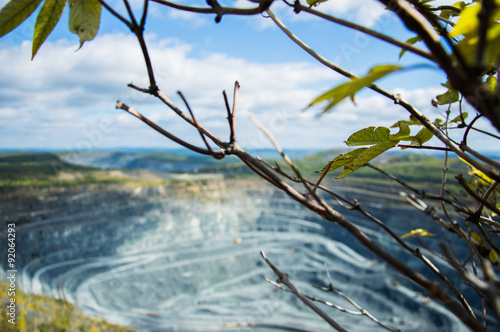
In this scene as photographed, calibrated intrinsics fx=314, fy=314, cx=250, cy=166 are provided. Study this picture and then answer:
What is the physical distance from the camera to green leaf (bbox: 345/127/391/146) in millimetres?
208

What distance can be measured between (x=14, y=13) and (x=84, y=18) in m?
0.05

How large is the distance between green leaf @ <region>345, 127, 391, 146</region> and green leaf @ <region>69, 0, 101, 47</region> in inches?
8.2

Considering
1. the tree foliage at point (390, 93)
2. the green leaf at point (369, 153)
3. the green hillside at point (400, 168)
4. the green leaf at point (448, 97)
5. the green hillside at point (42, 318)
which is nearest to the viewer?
the tree foliage at point (390, 93)

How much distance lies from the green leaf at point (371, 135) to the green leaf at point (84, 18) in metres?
0.21

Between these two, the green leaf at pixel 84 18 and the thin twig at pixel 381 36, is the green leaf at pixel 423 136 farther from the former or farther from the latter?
the green leaf at pixel 84 18

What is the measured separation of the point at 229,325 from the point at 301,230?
406 cm

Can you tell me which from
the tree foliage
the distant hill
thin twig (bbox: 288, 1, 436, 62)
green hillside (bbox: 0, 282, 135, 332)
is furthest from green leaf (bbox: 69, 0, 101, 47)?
the distant hill

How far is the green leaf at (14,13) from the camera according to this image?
19cm

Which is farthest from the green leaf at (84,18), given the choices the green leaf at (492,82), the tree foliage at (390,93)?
the green leaf at (492,82)

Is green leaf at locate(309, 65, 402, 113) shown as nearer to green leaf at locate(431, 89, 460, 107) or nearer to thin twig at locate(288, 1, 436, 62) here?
thin twig at locate(288, 1, 436, 62)

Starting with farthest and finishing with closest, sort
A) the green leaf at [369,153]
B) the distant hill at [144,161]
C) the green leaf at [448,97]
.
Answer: the distant hill at [144,161]
the green leaf at [448,97]
the green leaf at [369,153]

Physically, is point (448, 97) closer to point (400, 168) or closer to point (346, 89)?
point (346, 89)

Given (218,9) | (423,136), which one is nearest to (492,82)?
(423,136)

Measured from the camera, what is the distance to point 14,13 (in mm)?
196
